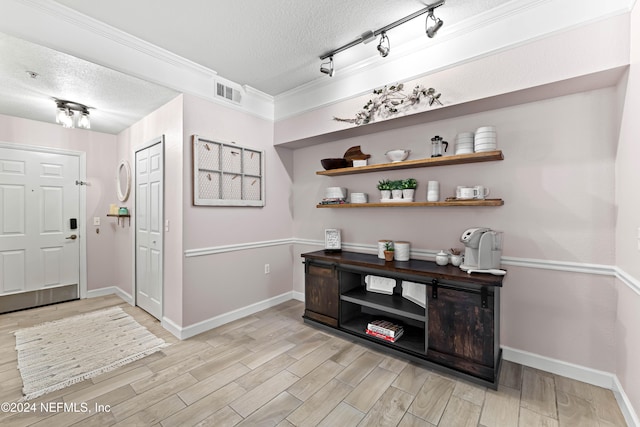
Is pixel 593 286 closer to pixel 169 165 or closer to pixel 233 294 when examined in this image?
pixel 233 294

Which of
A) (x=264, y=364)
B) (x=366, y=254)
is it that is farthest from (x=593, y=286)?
(x=264, y=364)

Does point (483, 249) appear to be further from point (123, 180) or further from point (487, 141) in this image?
point (123, 180)

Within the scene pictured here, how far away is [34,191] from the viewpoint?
12.0 ft

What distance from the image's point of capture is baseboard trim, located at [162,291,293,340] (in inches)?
111

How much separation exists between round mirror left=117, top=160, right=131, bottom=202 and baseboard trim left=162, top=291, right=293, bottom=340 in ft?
6.47

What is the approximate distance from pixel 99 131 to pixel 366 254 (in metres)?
4.31

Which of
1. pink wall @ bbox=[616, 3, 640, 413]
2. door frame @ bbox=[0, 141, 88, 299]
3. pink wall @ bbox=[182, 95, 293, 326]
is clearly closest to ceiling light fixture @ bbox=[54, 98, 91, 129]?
door frame @ bbox=[0, 141, 88, 299]

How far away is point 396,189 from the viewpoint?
9.17 ft

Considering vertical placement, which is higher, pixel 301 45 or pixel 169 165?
pixel 301 45

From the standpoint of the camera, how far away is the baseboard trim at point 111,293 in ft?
12.9

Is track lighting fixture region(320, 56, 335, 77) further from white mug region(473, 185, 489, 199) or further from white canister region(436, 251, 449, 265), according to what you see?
white canister region(436, 251, 449, 265)

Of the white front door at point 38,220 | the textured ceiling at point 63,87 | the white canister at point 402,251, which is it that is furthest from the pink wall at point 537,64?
the white front door at point 38,220

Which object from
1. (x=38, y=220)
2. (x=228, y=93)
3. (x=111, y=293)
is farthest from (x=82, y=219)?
(x=228, y=93)

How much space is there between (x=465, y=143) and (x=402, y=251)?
1.12 meters
